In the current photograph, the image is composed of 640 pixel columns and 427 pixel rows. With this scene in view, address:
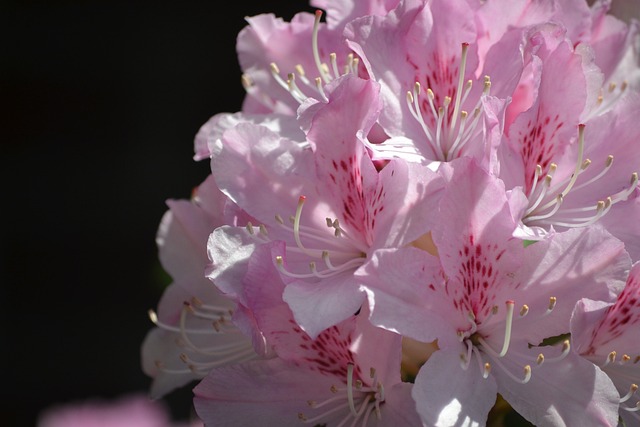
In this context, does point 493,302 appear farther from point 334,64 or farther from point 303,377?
point 334,64

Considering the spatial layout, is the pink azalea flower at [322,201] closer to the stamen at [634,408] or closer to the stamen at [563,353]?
the stamen at [563,353]

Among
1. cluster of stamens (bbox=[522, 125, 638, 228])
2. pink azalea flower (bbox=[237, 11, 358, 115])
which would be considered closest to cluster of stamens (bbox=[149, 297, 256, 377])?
pink azalea flower (bbox=[237, 11, 358, 115])

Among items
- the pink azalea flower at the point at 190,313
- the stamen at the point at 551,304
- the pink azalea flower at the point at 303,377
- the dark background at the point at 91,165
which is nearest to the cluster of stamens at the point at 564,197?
the stamen at the point at 551,304

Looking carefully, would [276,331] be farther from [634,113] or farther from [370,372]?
[634,113]

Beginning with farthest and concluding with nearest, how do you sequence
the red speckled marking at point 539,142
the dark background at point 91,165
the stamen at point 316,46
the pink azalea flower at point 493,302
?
the dark background at point 91,165, the stamen at point 316,46, the red speckled marking at point 539,142, the pink azalea flower at point 493,302

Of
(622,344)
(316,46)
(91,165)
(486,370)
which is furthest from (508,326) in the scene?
(91,165)

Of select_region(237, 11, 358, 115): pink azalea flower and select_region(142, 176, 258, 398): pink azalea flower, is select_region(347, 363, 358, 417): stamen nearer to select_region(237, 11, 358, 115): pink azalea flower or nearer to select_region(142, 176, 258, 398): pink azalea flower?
select_region(142, 176, 258, 398): pink azalea flower
